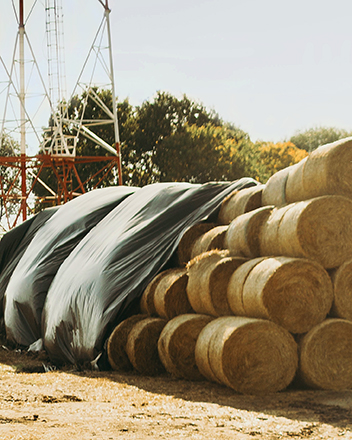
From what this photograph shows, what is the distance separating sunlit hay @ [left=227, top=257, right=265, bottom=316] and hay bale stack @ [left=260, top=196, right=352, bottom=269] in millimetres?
410

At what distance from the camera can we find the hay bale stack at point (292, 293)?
6.36 m

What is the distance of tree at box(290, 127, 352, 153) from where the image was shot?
61.4m

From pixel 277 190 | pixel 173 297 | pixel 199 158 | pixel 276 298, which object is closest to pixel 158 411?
pixel 276 298

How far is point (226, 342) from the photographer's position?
622cm

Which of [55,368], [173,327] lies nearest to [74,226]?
[55,368]

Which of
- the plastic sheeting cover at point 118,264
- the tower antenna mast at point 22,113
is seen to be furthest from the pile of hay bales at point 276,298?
the tower antenna mast at point 22,113

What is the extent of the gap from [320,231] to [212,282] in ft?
4.39

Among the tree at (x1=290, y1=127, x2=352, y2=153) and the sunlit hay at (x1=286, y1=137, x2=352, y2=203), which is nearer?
the sunlit hay at (x1=286, y1=137, x2=352, y2=203)

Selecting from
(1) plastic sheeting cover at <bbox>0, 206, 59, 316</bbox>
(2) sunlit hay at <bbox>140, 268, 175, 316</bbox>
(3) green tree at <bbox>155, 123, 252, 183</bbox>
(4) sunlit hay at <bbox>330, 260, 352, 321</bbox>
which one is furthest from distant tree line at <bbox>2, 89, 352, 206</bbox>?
(4) sunlit hay at <bbox>330, 260, 352, 321</bbox>

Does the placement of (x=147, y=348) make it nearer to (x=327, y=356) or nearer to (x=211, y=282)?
(x=211, y=282)

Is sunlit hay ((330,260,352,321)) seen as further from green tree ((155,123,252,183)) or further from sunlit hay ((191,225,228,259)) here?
green tree ((155,123,252,183))

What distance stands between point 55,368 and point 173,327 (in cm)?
254

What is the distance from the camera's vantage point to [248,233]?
23.7ft

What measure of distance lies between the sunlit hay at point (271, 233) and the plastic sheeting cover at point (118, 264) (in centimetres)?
170
